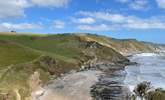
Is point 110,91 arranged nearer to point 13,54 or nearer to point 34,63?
point 34,63

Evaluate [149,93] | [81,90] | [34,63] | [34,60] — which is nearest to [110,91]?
[81,90]

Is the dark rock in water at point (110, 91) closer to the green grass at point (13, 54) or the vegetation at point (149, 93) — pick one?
the vegetation at point (149, 93)

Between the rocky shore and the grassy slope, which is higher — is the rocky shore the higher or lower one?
the lower one

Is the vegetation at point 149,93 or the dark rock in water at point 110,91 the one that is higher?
the vegetation at point 149,93

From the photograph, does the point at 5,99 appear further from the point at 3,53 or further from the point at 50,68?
the point at 3,53

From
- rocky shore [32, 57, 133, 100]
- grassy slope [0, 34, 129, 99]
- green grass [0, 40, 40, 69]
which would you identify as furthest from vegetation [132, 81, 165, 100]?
green grass [0, 40, 40, 69]

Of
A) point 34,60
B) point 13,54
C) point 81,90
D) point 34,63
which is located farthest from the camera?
point 13,54

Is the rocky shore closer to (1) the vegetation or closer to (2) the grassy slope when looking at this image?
(2) the grassy slope

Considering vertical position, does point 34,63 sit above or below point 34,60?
below

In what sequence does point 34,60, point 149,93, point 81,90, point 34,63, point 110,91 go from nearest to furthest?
point 149,93 → point 110,91 → point 81,90 → point 34,63 → point 34,60

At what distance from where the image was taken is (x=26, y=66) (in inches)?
3551

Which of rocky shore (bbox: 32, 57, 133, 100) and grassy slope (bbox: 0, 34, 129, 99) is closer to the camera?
grassy slope (bbox: 0, 34, 129, 99)

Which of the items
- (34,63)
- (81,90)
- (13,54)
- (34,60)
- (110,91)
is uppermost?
(13,54)

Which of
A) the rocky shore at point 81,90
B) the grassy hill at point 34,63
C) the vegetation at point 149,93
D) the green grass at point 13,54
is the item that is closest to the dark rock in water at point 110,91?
the rocky shore at point 81,90
